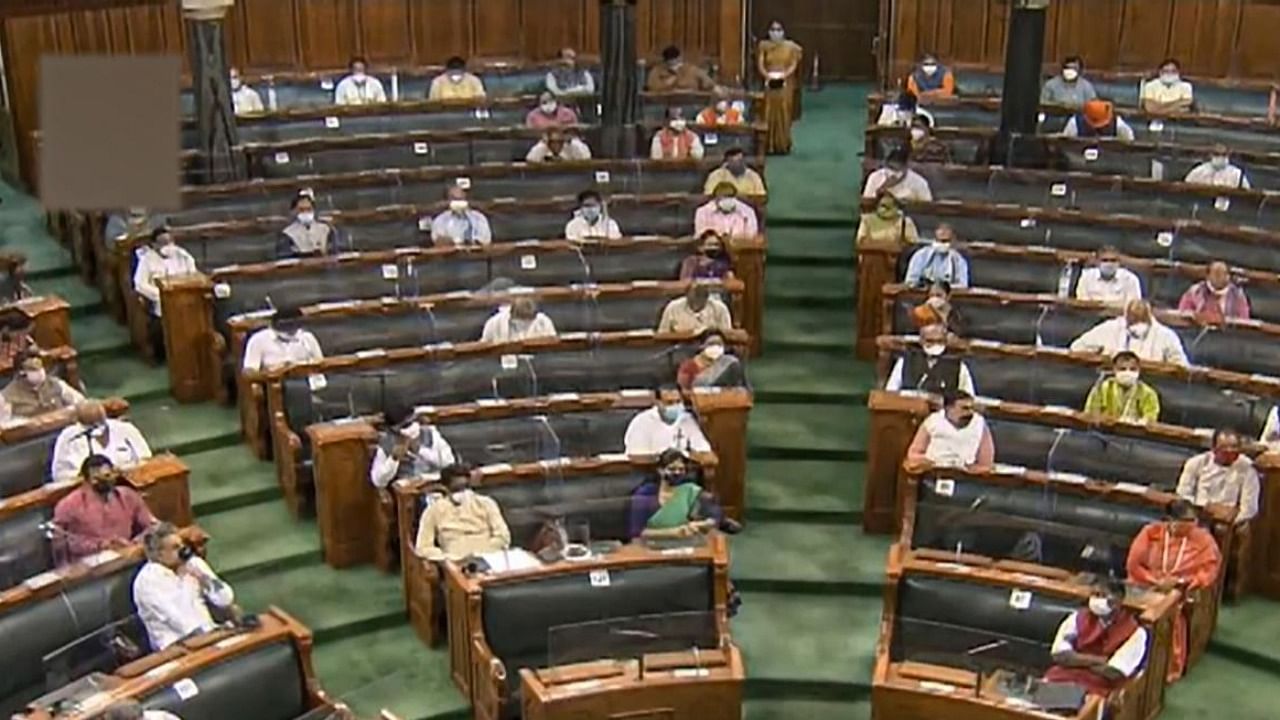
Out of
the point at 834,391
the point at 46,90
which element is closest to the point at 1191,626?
the point at 834,391

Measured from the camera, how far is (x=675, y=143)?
1388 cm

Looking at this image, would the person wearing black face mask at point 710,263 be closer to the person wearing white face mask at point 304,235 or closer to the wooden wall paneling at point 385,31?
the person wearing white face mask at point 304,235

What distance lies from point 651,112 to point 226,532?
703 centimetres

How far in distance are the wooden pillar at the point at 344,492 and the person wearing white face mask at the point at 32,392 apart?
1.63 metres

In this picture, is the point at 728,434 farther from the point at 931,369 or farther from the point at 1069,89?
the point at 1069,89

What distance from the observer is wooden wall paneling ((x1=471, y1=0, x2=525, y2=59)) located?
1759 centimetres

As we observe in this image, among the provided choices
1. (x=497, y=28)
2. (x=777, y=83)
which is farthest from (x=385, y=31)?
(x=777, y=83)

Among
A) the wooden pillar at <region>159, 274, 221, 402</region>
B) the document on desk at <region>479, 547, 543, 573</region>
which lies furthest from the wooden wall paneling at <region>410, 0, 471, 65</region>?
the document on desk at <region>479, 547, 543, 573</region>

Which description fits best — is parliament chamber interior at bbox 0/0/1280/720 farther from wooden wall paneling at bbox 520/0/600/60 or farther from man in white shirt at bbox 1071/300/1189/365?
wooden wall paneling at bbox 520/0/600/60

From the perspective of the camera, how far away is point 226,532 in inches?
381

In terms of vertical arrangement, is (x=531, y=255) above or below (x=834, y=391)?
above

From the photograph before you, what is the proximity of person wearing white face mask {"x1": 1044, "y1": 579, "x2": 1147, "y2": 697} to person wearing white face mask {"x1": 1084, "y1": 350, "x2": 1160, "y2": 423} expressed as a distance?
224cm

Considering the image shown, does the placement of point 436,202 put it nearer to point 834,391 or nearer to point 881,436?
point 834,391

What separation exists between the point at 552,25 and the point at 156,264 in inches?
298
